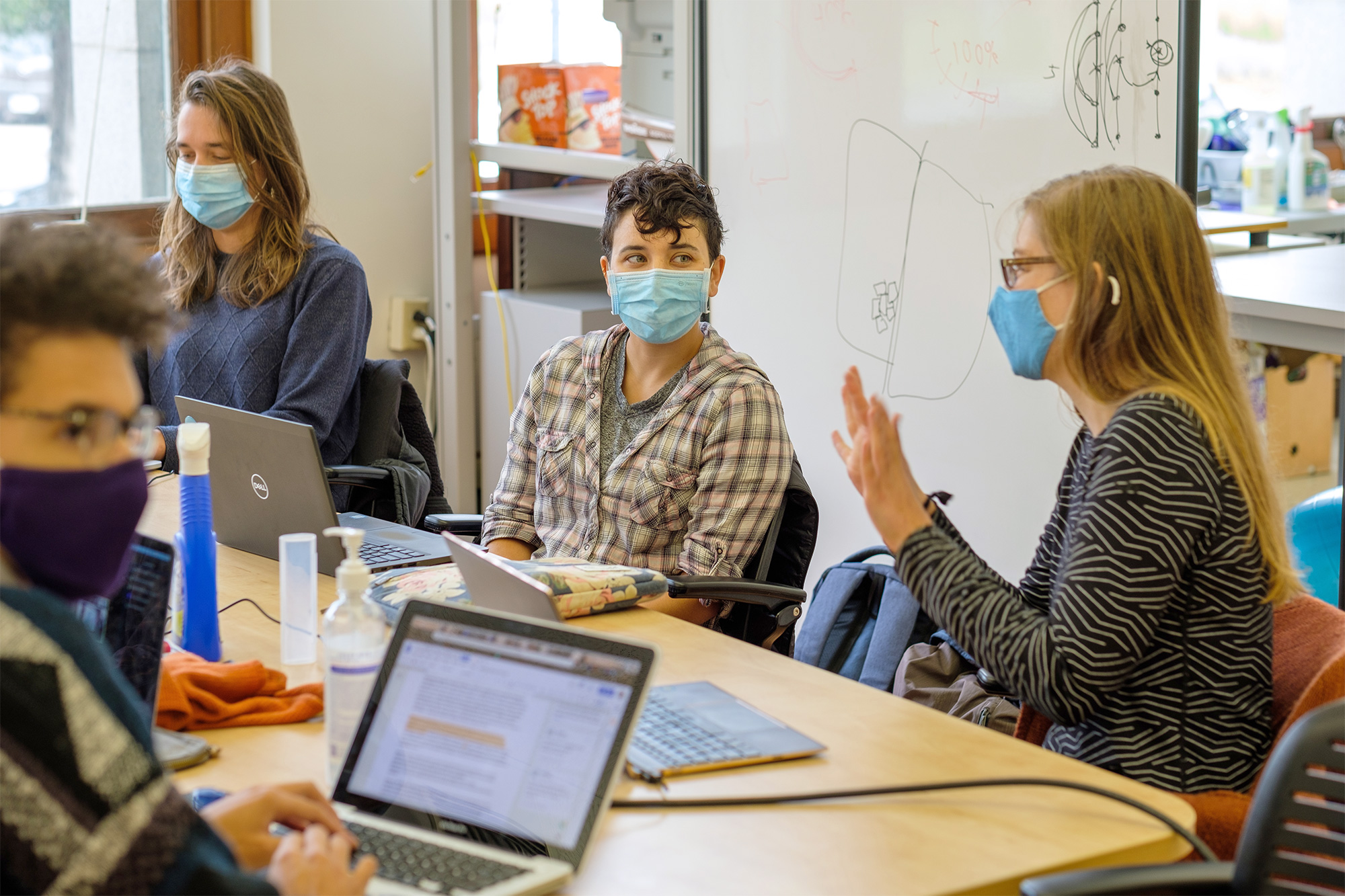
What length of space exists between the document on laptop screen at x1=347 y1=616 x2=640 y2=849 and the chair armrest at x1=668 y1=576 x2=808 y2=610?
0.69 metres

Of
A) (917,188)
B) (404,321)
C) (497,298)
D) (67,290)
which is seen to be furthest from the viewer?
(404,321)

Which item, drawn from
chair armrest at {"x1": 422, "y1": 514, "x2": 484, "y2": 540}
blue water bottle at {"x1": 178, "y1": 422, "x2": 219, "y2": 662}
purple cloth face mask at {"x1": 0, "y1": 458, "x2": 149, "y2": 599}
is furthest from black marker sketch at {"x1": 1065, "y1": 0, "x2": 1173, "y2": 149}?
purple cloth face mask at {"x1": 0, "y1": 458, "x2": 149, "y2": 599}

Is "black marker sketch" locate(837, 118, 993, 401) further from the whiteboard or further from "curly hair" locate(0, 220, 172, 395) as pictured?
"curly hair" locate(0, 220, 172, 395)

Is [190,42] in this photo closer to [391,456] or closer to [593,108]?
[593,108]

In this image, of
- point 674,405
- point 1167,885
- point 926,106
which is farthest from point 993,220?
point 1167,885

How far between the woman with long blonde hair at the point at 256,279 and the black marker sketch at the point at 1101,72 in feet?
4.24

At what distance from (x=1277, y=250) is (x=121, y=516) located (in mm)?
2992

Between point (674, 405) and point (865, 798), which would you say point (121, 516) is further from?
point (674, 405)

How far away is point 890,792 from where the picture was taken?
1197 millimetres

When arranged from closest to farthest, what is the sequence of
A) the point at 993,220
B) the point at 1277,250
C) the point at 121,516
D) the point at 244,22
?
the point at 121,516 < the point at 993,220 < the point at 1277,250 < the point at 244,22

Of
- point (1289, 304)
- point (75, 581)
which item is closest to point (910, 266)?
point (1289, 304)

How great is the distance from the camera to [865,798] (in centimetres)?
119

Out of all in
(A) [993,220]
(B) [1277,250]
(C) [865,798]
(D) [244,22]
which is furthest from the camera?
(D) [244,22]

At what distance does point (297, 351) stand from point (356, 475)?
0.28m
